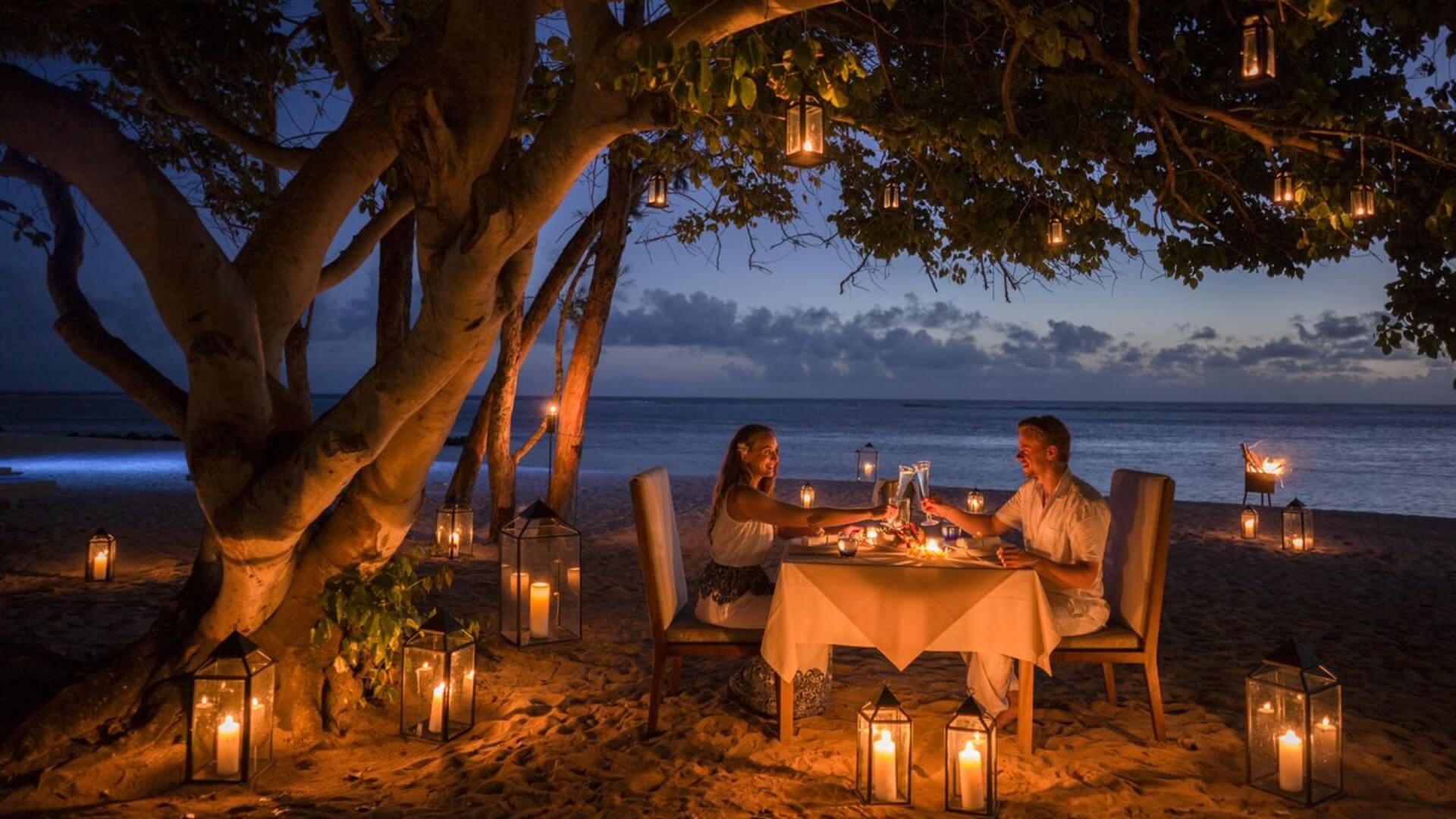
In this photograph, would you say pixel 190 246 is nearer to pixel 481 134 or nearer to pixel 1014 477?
pixel 481 134

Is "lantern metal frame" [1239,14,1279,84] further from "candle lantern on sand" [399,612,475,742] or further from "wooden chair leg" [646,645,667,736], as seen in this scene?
"candle lantern on sand" [399,612,475,742]

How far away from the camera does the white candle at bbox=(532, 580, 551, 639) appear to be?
15.5 feet

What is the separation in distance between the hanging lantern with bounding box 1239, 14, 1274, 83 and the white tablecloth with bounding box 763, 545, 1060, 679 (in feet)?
7.99

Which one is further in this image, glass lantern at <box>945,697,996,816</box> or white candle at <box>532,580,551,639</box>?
white candle at <box>532,580,551,639</box>

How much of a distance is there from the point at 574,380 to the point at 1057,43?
5.66m

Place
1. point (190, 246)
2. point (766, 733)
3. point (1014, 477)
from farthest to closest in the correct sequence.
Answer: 1. point (1014, 477)
2. point (766, 733)
3. point (190, 246)

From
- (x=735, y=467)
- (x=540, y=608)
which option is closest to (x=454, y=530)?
(x=540, y=608)

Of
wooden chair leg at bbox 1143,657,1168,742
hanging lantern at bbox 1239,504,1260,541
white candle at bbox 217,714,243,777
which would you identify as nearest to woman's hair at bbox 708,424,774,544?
wooden chair leg at bbox 1143,657,1168,742

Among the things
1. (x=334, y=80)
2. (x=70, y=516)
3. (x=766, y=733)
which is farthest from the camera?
(x=70, y=516)

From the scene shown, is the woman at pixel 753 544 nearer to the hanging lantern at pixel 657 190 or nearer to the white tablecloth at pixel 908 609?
the white tablecloth at pixel 908 609

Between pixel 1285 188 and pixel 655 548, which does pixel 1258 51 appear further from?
pixel 655 548

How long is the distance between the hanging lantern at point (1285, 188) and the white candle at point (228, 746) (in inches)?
219

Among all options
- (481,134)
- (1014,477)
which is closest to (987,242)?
(481,134)

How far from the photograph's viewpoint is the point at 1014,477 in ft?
72.5
